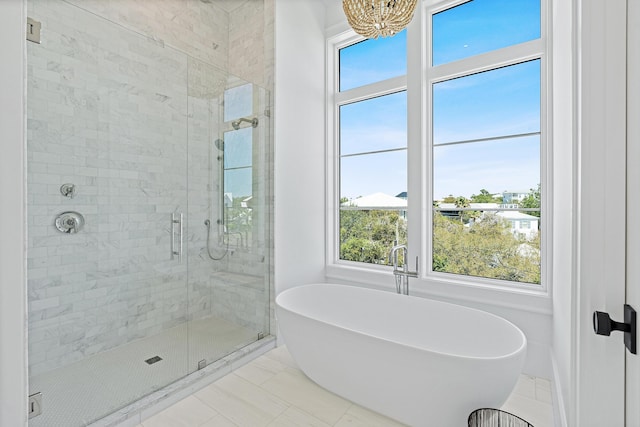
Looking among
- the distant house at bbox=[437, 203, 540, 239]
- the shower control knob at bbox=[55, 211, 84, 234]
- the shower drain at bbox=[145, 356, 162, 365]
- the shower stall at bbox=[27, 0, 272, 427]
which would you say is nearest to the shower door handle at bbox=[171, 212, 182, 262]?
the shower stall at bbox=[27, 0, 272, 427]

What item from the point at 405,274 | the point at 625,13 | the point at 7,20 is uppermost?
the point at 7,20

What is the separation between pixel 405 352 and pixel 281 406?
914 millimetres

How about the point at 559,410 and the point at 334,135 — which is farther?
the point at 334,135

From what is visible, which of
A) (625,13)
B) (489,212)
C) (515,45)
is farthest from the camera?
(489,212)

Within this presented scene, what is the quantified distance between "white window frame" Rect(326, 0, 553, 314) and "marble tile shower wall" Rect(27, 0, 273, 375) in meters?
0.89

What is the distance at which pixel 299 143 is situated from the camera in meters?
3.08

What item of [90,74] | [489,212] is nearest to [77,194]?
[90,74]

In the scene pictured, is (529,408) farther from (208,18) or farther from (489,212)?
(208,18)

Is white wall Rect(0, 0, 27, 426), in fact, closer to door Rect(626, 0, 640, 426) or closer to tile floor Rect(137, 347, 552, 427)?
tile floor Rect(137, 347, 552, 427)

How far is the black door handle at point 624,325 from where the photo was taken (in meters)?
0.85

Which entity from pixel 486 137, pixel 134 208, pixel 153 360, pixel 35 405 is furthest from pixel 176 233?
pixel 486 137

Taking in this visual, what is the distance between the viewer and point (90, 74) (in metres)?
2.07

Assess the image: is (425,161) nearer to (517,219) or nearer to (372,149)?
(372,149)

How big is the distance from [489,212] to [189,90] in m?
2.70
